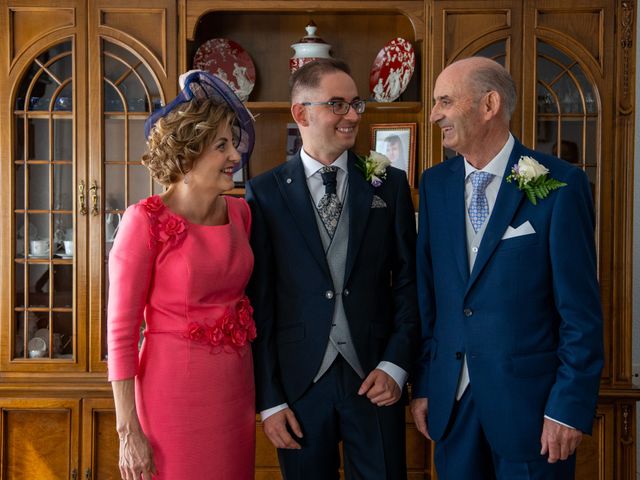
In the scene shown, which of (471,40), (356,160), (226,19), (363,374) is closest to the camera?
(363,374)

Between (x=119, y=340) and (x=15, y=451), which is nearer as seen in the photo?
(x=119, y=340)

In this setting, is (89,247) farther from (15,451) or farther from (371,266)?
(371,266)

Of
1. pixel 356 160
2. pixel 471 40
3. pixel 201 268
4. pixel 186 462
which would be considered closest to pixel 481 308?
pixel 356 160

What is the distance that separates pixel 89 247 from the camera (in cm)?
338

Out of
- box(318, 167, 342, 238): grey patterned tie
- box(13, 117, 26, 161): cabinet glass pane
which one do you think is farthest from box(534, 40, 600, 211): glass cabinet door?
box(13, 117, 26, 161): cabinet glass pane

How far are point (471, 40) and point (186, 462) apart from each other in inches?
91.3

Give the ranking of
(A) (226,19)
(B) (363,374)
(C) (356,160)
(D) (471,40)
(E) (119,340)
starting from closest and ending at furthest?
1. (E) (119,340)
2. (B) (363,374)
3. (C) (356,160)
4. (D) (471,40)
5. (A) (226,19)

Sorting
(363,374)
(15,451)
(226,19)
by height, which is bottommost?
(15,451)

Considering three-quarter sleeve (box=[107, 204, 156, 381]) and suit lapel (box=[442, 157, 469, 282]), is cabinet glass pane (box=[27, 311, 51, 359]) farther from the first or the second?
suit lapel (box=[442, 157, 469, 282])

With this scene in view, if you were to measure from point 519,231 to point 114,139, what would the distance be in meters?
2.15

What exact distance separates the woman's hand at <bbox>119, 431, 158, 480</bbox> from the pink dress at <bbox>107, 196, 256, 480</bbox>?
5cm

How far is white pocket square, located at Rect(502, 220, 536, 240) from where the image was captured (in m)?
2.01

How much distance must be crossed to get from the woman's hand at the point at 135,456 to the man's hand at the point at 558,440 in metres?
1.11

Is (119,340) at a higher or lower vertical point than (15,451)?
higher
